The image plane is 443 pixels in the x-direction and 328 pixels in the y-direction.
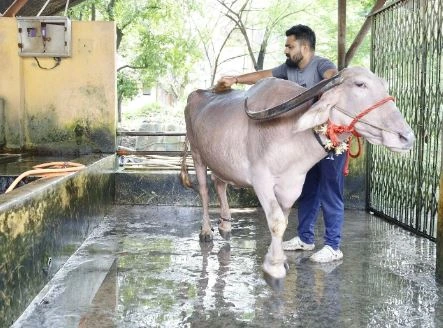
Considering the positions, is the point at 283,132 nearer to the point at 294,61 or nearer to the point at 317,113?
the point at 317,113

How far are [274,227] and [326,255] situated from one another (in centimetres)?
77

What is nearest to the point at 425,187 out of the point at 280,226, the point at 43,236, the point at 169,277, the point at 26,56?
the point at 280,226

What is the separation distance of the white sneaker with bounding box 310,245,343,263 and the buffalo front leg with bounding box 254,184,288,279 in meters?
0.52

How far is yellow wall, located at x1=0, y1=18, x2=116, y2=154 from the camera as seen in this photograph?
7.08 meters

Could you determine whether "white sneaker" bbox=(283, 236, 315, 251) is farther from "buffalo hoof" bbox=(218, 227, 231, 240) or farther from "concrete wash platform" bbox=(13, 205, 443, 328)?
"buffalo hoof" bbox=(218, 227, 231, 240)

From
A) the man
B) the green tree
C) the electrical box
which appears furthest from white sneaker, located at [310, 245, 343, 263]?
the green tree

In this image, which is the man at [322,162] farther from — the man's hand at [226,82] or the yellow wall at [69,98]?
the yellow wall at [69,98]

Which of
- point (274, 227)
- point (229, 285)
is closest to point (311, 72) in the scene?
point (274, 227)

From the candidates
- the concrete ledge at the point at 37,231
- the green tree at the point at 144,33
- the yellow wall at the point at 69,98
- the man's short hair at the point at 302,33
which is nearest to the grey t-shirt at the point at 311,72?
the man's short hair at the point at 302,33

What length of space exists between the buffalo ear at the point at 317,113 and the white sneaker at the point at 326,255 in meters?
1.37

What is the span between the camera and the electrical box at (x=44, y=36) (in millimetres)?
6773

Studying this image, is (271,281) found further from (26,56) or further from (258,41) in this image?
(258,41)

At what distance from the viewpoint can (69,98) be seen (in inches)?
281

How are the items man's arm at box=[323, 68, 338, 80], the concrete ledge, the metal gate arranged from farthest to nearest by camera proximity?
the metal gate, man's arm at box=[323, 68, 338, 80], the concrete ledge
